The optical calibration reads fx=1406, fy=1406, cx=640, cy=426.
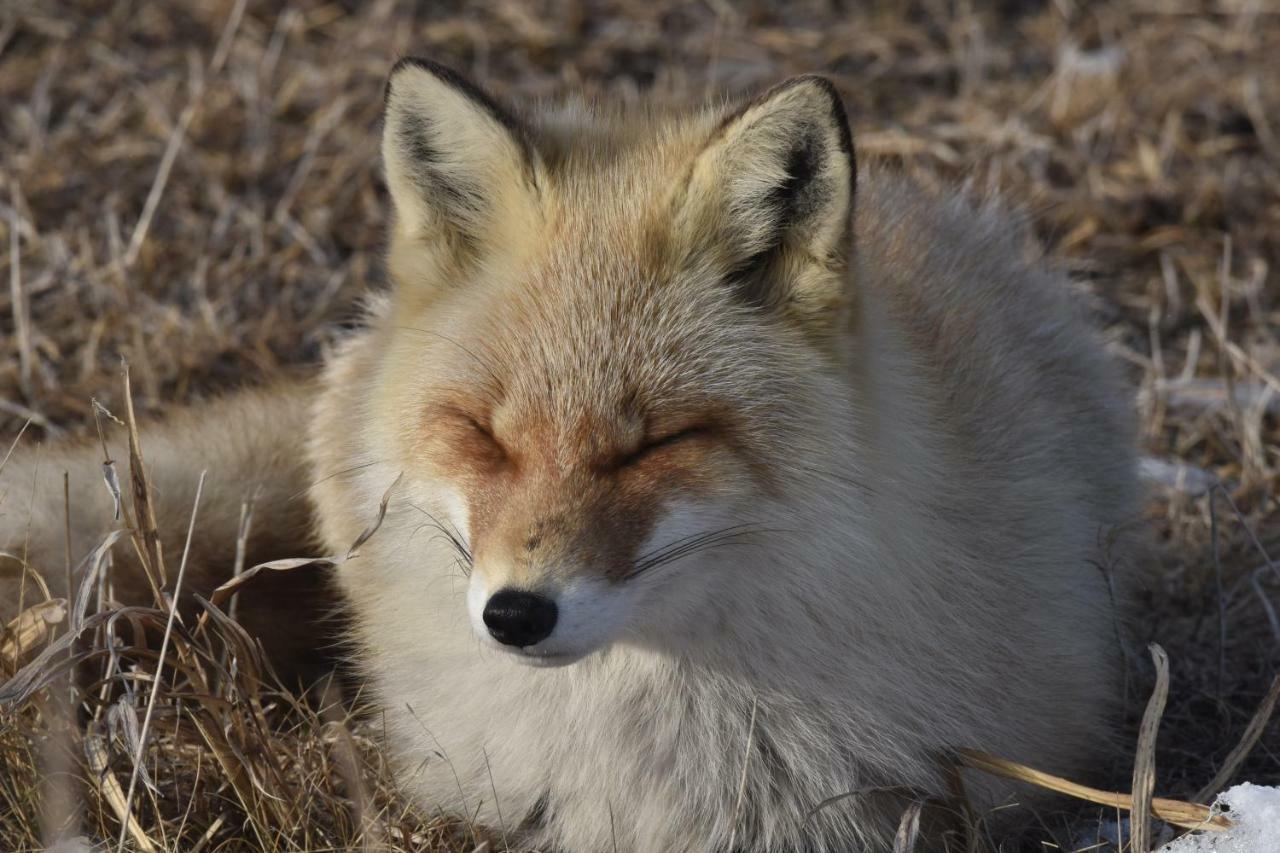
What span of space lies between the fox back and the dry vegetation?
0.31 meters

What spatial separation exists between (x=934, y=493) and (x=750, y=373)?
0.43 metres

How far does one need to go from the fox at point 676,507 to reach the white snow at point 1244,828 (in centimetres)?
40

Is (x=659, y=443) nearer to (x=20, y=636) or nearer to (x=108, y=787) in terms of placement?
(x=108, y=787)

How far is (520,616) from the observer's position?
2023mm

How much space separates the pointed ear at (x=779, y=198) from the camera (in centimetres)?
221

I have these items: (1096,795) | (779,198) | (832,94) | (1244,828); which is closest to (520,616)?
(779,198)

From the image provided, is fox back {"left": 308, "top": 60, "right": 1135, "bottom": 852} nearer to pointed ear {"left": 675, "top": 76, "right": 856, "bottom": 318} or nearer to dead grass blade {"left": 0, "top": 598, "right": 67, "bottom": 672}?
pointed ear {"left": 675, "top": 76, "right": 856, "bottom": 318}

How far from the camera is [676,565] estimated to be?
86.1 inches

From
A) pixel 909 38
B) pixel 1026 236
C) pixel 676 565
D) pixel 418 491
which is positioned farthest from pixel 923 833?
pixel 909 38

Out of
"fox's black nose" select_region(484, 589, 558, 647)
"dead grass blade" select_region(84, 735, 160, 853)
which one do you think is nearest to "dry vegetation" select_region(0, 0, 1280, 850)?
"dead grass blade" select_region(84, 735, 160, 853)

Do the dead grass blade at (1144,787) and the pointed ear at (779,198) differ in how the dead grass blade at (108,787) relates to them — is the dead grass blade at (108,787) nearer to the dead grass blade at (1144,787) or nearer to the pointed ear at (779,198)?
the pointed ear at (779,198)

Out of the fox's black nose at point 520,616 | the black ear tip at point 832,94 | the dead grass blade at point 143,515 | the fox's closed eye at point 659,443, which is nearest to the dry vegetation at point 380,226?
the dead grass blade at point 143,515

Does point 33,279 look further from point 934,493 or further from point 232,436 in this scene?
point 934,493

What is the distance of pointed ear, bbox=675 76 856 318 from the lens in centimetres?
221
